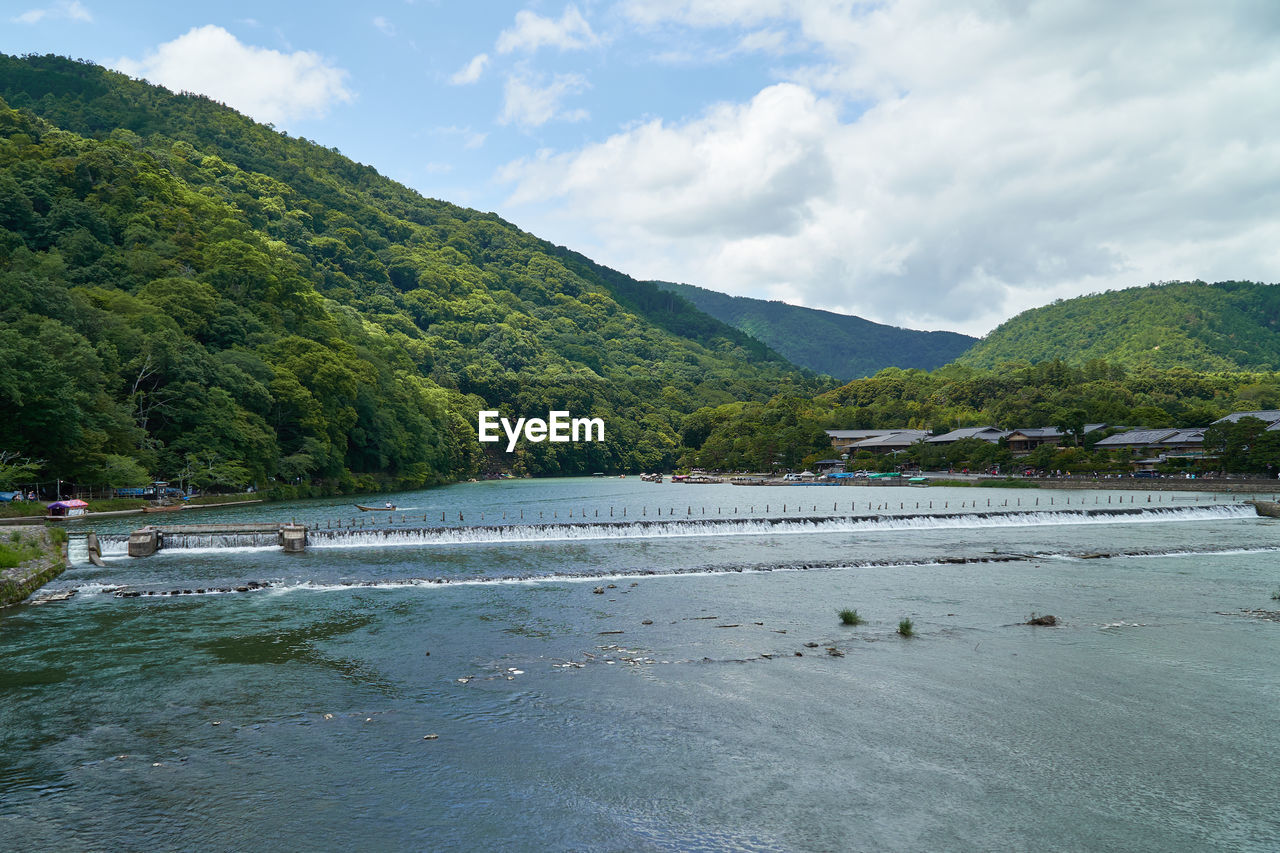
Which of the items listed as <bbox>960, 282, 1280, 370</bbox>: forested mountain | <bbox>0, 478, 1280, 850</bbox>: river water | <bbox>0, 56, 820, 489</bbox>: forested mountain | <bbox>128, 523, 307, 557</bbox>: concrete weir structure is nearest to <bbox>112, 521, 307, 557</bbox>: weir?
<bbox>128, 523, 307, 557</bbox>: concrete weir structure

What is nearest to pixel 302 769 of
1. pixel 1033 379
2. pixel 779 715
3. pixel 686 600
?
pixel 779 715

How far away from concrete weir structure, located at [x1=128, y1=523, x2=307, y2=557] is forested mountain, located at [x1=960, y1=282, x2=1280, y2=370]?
550 feet

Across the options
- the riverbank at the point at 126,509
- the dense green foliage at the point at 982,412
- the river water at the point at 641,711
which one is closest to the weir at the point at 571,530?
the river water at the point at 641,711

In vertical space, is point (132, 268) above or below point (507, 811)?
above

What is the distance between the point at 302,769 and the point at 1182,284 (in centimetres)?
23887

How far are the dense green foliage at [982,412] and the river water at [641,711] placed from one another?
67.4 metres

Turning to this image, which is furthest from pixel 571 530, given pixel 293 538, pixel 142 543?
pixel 142 543

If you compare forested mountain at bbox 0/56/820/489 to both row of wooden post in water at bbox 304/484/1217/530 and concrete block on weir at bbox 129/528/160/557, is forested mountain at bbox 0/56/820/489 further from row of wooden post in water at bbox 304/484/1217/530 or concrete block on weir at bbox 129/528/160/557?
row of wooden post in water at bbox 304/484/1217/530

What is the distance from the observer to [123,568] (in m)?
27.8

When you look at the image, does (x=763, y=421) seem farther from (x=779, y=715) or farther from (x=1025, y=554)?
(x=779, y=715)

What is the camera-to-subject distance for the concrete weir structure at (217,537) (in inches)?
1237

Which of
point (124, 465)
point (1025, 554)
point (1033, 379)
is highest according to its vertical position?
point (1033, 379)

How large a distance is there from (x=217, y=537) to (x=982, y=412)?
124m

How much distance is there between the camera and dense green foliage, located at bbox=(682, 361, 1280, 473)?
295 ft
